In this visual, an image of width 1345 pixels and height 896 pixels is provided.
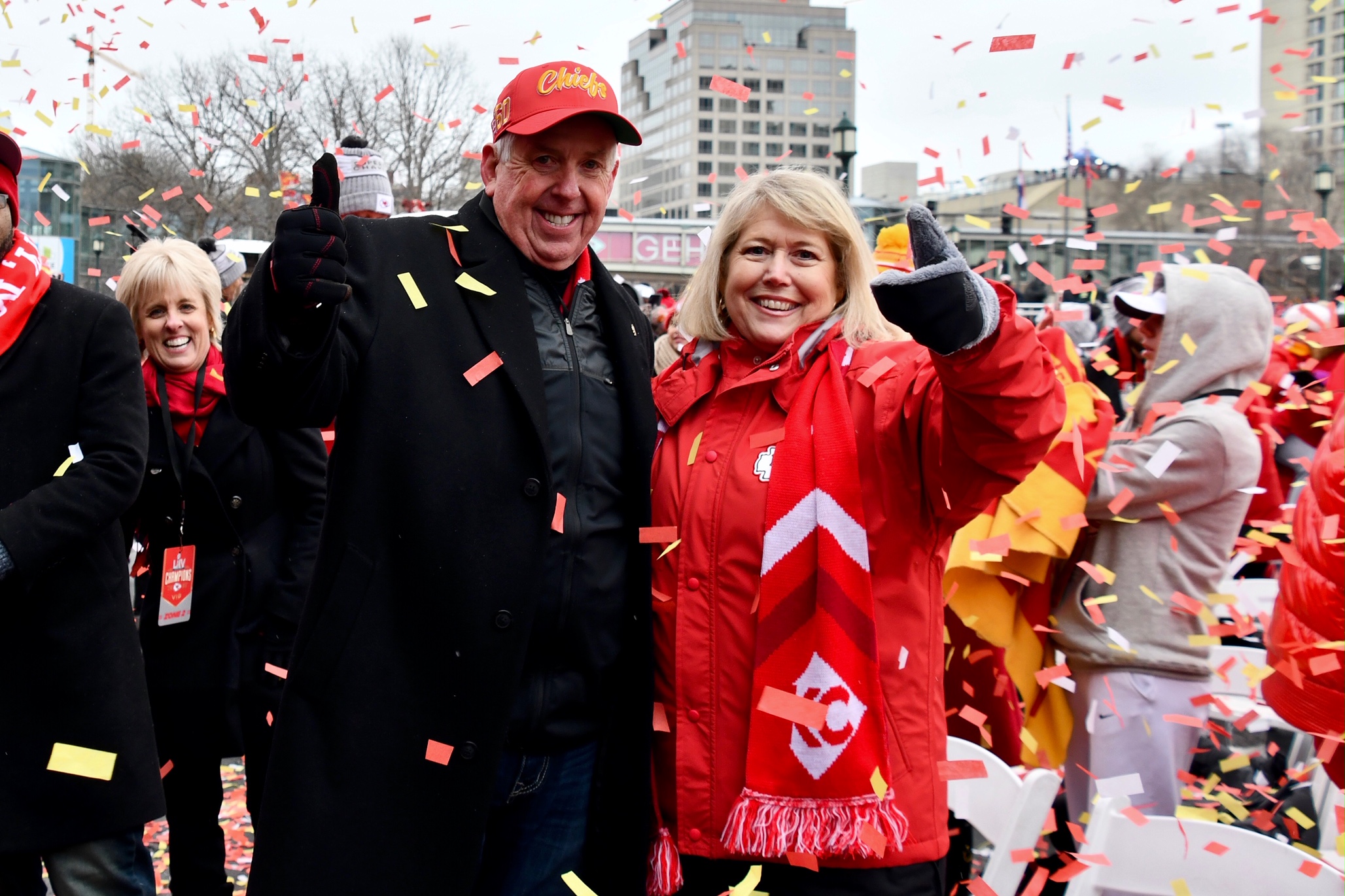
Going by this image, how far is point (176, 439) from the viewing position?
3402mm

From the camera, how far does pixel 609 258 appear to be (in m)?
29.9

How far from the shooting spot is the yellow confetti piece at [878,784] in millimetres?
2174

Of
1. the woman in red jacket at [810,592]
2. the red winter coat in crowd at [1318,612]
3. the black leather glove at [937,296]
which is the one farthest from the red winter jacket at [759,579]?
the red winter coat in crowd at [1318,612]

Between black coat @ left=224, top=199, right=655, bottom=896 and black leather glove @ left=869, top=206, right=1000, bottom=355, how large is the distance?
755 mm

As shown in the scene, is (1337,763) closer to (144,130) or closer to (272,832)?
(272,832)

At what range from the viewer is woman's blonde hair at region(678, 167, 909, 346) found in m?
2.46

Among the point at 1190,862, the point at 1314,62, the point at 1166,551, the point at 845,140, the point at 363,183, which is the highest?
the point at 1314,62

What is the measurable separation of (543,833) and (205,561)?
1.68 m

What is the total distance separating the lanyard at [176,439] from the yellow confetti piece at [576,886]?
181cm

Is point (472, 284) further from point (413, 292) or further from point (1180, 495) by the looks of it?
point (1180, 495)

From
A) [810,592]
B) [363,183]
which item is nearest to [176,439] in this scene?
[363,183]

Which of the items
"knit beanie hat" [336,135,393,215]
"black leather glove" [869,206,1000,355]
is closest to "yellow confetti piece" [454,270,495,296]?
"black leather glove" [869,206,1000,355]

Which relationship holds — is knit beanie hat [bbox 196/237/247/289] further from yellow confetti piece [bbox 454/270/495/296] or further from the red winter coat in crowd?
the red winter coat in crowd

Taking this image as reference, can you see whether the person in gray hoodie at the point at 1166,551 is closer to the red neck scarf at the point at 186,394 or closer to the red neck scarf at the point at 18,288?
the red neck scarf at the point at 186,394
